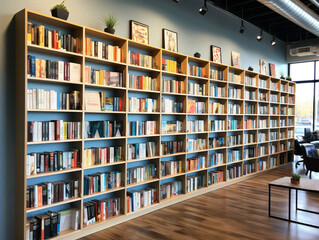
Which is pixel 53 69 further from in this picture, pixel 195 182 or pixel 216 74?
pixel 216 74

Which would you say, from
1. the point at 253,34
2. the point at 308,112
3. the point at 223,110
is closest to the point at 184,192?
the point at 223,110

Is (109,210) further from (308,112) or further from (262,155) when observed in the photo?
(308,112)

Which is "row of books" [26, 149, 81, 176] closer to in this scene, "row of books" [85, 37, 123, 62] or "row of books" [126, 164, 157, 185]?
"row of books" [126, 164, 157, 185]

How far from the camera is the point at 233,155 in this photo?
22.9 ft

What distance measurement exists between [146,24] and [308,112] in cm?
814

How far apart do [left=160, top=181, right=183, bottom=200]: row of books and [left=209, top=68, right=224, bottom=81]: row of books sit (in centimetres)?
244

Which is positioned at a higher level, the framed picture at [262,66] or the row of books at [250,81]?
the framed picture at [262,66]

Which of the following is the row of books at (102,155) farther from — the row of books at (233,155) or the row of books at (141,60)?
the row of books at (233,155)

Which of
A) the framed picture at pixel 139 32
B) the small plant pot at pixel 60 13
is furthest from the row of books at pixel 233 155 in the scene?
the small plant pot at pixel 60 13

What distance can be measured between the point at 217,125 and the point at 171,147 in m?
1.60

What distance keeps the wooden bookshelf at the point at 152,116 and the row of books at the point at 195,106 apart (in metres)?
0.11

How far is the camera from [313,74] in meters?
10.5

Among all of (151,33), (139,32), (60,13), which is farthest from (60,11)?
(151,33)

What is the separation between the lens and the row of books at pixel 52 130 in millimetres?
3420
